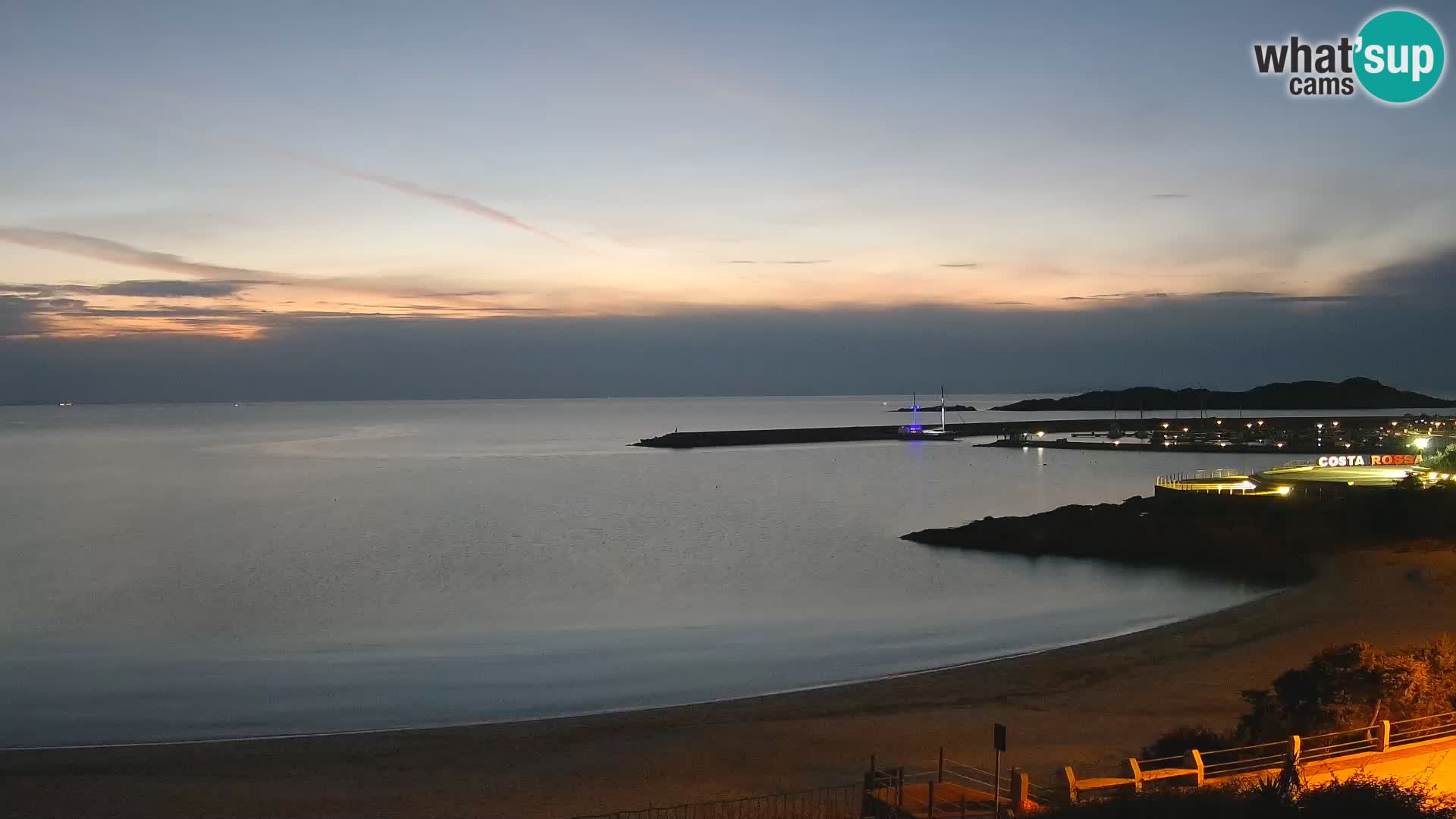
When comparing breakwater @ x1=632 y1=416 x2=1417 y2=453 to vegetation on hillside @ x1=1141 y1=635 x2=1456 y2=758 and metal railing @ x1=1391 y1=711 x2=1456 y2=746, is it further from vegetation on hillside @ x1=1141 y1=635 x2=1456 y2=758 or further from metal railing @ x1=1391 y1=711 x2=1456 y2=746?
metal railing @ x1=1391 y1=711 x2=1456 y2=746

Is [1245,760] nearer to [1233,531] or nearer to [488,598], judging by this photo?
[488,598]

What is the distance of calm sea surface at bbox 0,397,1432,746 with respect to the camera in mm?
21078

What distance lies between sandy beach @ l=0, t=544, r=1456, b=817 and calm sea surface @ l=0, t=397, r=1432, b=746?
1808mm

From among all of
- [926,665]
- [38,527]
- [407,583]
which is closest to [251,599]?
[407,583]

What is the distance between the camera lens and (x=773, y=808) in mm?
12930

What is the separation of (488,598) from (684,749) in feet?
60.6

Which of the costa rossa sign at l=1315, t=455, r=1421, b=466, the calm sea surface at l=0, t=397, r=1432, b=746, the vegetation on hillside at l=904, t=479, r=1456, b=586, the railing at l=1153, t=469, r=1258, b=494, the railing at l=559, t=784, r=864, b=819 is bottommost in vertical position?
the calm sea surface at l=0, t=397, r=1432, b=746

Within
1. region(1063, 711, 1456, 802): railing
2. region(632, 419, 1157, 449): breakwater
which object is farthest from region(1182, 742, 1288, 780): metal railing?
region(632, 419, 1157, 449): breakwater

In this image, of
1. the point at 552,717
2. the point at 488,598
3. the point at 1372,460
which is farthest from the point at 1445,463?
the point at 552,717

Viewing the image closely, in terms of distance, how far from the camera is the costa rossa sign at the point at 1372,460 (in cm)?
6206

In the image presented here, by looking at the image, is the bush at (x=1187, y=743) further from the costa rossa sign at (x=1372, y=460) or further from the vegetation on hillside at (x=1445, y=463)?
the costa rossa sign at (x=1372, y=460)

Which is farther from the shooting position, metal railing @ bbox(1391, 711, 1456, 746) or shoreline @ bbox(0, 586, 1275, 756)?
shoreline @ bbox(0, 586, 1275, 756)

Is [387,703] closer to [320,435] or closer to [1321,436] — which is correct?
[1321,436]

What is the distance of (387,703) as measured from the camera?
66.0ft
